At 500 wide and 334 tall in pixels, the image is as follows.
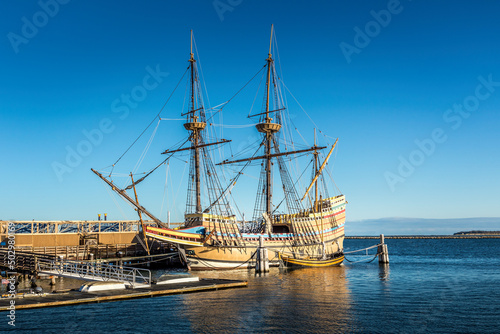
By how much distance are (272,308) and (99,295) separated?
11685mm

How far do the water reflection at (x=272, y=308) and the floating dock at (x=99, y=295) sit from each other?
123 cm

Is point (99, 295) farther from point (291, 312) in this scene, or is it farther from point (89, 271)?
point (291, 312)

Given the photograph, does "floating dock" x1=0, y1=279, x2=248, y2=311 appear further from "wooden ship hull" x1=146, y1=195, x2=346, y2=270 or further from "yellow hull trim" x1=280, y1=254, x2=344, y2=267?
"yellow hull trim" x1=280, y1=254, x2=344, y2=267

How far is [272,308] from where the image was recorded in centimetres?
2895

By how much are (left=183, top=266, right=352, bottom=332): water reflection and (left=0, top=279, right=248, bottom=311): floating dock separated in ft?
4.04

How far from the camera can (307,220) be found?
66625 millimetres

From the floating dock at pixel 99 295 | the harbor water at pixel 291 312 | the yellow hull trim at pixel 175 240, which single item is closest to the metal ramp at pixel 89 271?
the floating dock at pixel 99 295

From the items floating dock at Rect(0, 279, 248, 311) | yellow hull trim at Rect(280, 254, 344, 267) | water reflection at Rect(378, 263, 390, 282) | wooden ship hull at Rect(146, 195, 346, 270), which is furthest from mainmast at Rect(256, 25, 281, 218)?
floating dock at Rect(0, 279, 248, 311)

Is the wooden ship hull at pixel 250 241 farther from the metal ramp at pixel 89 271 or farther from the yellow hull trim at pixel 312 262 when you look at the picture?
the metal ramp at pixel 89 271

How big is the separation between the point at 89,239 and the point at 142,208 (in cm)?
1385

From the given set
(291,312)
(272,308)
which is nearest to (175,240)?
(272,308)


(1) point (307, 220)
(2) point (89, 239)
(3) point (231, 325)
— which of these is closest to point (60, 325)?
(3) point (231, 325)

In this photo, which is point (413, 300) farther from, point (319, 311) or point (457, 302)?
point (319, 311)

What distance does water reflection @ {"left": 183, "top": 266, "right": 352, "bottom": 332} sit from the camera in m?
24.0
